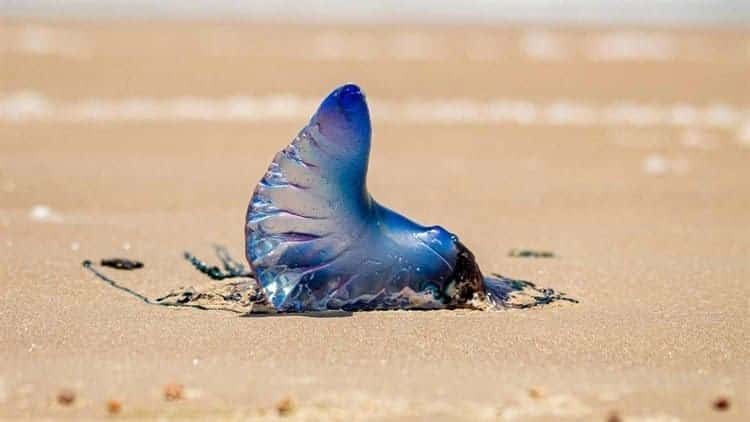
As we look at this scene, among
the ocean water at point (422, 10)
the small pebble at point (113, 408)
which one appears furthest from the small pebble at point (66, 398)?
the ocean water at point (422, 10)

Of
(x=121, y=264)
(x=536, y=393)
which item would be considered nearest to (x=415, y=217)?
(x=121, y=264)

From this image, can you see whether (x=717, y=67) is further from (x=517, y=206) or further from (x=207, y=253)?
(x=207, y=253)

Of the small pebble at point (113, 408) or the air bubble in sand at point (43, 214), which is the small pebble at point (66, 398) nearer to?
the small pebble at point (113, 408)

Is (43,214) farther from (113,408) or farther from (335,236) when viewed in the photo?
(113,408)

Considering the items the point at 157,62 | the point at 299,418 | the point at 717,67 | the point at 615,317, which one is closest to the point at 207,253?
the point at 615,317

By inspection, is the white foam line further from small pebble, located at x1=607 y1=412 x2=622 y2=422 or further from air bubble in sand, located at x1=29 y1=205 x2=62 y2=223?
small pebble, located at x1=607 y1=412 x2=622 y2=422

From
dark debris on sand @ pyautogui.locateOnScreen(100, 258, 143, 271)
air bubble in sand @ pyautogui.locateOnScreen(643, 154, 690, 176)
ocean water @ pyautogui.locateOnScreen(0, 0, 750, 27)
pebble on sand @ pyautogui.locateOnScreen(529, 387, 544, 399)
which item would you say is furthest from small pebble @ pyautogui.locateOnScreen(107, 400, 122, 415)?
ocean water @ pyautogui.locateOnScreen(0, 0, 750, 27)

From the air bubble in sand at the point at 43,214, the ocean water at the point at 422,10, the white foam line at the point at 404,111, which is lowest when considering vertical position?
the air bubble in sand at the point at 43,214
